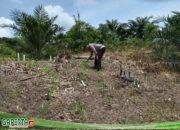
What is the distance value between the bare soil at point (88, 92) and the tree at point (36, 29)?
3643 millimetres

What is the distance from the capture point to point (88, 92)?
15.2 metres

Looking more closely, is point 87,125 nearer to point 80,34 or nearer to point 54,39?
point 54,39

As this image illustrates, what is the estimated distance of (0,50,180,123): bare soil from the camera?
1386 centimetres

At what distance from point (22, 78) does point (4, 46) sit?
42.9 ft

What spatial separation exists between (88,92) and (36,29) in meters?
6.83

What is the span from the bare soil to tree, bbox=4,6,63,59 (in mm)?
3643

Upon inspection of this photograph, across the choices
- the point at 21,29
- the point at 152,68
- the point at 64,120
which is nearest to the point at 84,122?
the point at 64,120

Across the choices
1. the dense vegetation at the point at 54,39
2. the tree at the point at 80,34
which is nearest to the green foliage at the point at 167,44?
the dense vegetation at the point at 54,39

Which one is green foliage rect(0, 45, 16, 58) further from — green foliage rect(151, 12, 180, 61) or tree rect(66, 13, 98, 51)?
green foliage rect(151, 12, 180, 61)

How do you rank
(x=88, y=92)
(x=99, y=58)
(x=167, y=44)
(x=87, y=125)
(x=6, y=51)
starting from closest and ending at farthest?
(x=87, y=125) < (x=88, y=92) < (x=99, y=58) < (x=167, y=44) < (x=6, y=51)

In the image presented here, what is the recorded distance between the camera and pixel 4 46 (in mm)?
28141

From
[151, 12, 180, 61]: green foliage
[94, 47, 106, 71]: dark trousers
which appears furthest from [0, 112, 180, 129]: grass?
[151, 12, 180, 61]: green foliage

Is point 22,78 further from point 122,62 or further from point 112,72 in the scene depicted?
point 122,62

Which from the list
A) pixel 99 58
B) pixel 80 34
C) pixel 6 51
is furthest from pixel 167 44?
pixel 6 51
